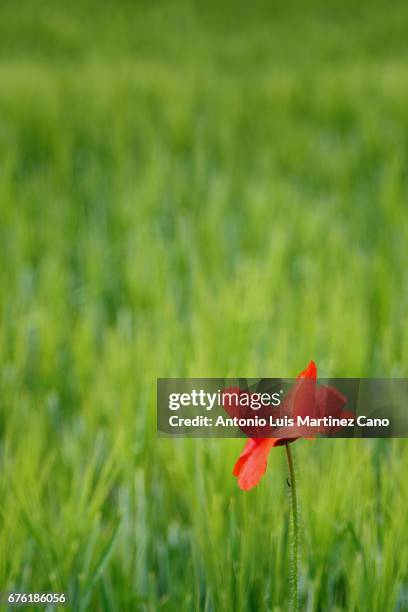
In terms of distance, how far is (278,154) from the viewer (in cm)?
166

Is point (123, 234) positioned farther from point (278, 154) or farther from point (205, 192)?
point (278, 154)

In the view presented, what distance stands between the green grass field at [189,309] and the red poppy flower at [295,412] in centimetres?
12

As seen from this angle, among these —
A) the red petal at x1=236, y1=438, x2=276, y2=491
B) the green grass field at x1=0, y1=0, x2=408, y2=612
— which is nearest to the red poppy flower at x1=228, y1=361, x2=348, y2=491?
the red petal at x1=236, y1=438, x2=276, y2=491

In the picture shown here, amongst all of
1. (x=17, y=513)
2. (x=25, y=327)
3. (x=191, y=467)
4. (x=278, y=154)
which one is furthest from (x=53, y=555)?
(x=278, y=154)

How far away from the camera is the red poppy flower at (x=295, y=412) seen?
0.30 m

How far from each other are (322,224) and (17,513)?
0.87 meters

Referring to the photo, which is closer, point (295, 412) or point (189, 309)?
point (295, 412)

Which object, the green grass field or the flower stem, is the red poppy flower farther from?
the green grass field

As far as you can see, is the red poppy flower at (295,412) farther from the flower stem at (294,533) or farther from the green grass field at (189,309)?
the green grass field at (189,309)

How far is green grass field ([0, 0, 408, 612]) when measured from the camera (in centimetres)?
45

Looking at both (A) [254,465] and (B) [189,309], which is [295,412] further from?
(B) [189,309]

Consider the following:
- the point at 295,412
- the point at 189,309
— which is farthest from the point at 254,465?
the point at 189,309
